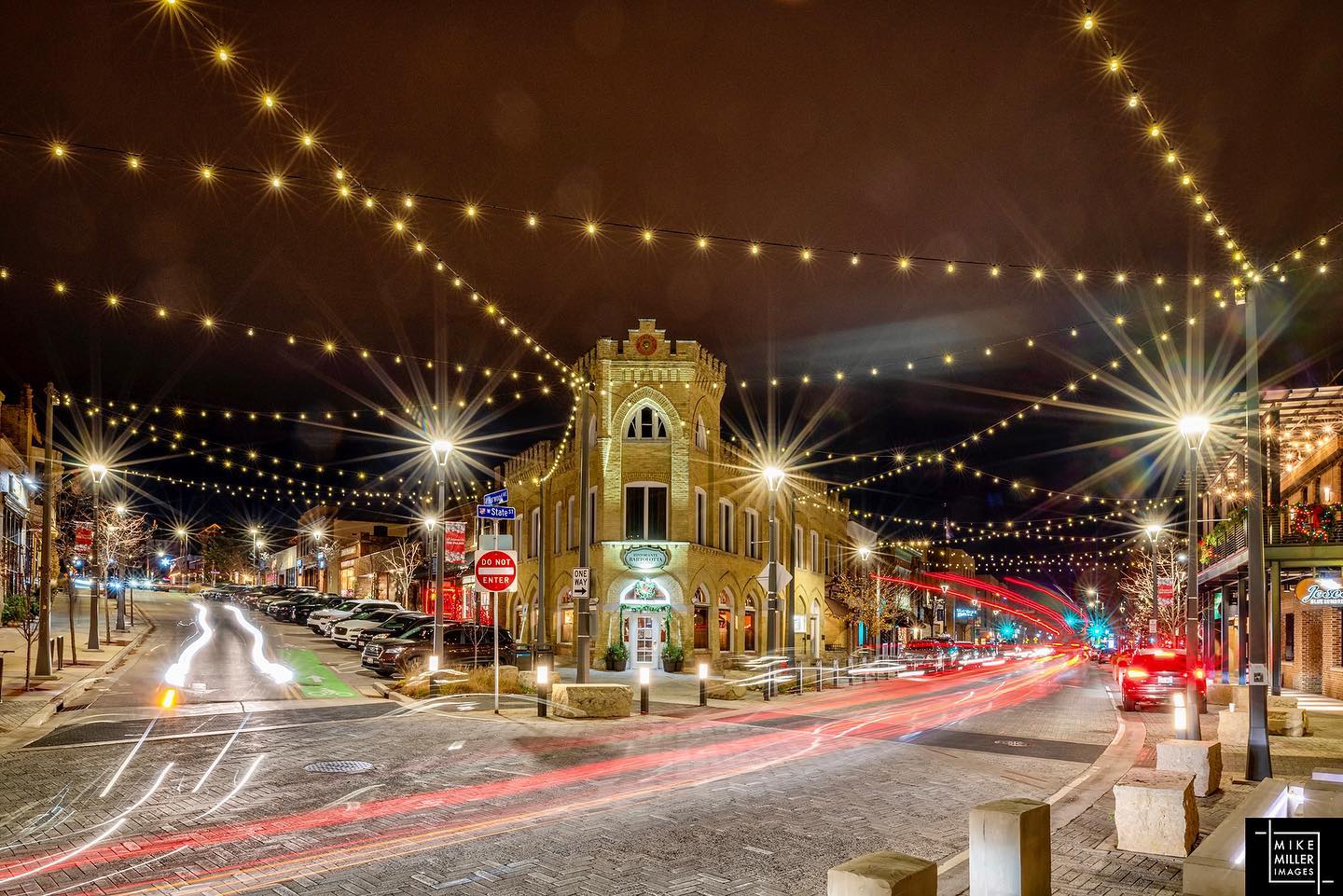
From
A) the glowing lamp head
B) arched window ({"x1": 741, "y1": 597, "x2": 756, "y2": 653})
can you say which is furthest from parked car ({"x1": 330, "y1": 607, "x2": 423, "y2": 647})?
the glowing lamp head

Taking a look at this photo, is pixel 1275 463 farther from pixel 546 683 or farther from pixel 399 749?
pixel 399 749

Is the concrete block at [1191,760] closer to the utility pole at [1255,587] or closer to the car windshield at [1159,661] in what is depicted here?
the utility pole at [1255,587]

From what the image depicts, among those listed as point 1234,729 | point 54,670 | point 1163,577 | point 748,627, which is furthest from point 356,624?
point 1163,577

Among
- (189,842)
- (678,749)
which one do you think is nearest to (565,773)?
(678,749)

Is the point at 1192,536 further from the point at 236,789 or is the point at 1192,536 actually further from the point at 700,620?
the point at 700,620

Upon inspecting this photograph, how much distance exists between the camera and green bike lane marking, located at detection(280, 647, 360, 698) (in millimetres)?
22205

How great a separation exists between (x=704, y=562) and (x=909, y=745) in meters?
20.7

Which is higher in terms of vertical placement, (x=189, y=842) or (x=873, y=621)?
(x=189, y=842)

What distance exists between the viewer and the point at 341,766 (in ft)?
39.4

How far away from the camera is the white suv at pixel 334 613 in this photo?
A: 4247 centimetres

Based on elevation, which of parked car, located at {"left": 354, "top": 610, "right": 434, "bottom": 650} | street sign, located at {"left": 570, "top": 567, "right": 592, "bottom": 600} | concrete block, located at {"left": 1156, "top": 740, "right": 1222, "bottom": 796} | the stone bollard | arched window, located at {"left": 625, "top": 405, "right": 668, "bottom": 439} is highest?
arched window, located at {"left": 625, "top": 405, "right": 668, "bottom": 439}

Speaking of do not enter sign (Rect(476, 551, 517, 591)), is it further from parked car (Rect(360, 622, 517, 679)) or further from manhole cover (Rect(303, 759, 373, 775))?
parked car (Rect(360, 622, 517, 679))

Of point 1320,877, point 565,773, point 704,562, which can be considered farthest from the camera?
point 704,562

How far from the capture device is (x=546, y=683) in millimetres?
18750
